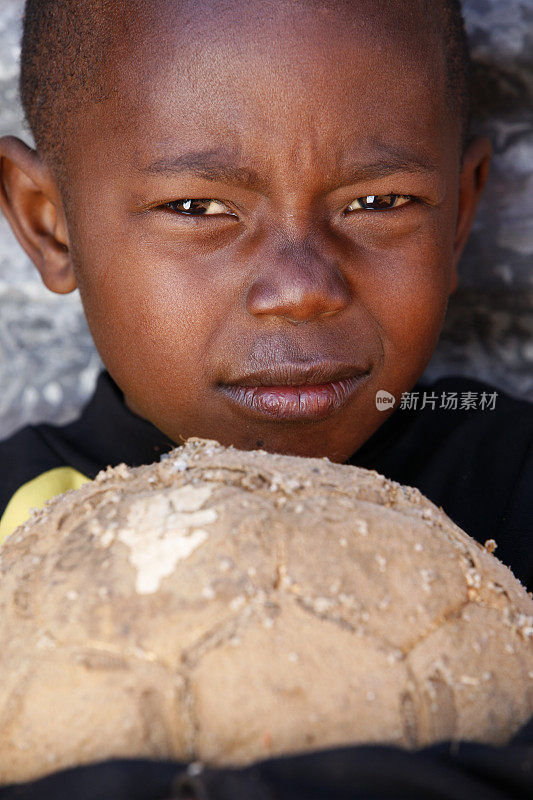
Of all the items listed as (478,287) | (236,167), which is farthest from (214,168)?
(478,287)

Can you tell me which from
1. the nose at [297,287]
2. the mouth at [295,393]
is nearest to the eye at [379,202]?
the nose at [297,287]

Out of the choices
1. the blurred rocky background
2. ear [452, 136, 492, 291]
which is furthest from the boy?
the blurred rocky background

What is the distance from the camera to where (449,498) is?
1580 mm

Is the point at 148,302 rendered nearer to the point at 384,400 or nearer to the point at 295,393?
the point at 295,393

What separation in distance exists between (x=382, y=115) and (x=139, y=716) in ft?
3.17

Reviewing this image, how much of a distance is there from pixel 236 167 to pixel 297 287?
0.68 feet

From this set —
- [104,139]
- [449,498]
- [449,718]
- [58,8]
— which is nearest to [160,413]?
[104,139]

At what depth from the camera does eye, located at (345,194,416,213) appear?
4.41 feet

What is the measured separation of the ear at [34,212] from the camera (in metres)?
1.56

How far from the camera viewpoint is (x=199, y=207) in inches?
51.7

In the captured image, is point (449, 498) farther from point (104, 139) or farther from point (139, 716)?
point (139, 716)

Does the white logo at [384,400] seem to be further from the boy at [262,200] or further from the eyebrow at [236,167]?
the eyebrow at [236,167]

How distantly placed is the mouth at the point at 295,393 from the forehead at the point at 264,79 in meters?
0.33

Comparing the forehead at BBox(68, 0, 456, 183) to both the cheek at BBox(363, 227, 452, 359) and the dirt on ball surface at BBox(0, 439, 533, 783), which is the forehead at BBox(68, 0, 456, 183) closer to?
the cheek at BBox(363, 227, 452, 359)
